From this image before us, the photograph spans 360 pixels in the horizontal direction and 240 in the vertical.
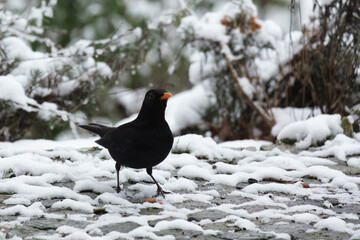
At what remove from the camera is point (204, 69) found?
6.27m

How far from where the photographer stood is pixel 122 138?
3.37 metres

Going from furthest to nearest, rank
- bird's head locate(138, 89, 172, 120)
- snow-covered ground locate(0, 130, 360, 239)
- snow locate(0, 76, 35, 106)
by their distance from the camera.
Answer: snow locate(0, 76, 35, 106)
bird's head locate(138, 89, 172, 120)
snow-covered ground locate(0, 130, 360, 239)

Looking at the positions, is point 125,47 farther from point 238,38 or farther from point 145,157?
point 145,157

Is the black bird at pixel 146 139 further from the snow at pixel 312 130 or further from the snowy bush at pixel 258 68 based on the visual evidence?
the snowy bush at pixel 258 68

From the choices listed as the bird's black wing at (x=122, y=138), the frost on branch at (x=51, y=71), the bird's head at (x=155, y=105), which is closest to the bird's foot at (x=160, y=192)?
the bird's black wing at (x=122, y=138)

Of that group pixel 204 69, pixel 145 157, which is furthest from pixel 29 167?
pixel 204 69

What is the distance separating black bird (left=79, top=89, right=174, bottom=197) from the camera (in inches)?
129

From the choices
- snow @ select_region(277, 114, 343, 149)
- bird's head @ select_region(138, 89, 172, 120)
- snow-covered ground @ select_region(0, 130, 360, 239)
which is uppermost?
bird's head @ select_region(138, 89, 172, 120)

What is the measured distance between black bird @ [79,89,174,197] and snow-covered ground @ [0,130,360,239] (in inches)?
9.9

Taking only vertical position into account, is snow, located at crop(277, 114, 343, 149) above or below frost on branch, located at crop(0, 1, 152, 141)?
below

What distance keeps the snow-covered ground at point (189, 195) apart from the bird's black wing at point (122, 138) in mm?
293

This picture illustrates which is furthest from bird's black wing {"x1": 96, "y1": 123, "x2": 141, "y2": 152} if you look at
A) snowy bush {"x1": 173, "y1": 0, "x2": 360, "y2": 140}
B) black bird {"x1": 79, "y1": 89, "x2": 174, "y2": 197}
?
snowy bush {"x1": 173, "y1": 0, "x2": 360, "y2": 140}

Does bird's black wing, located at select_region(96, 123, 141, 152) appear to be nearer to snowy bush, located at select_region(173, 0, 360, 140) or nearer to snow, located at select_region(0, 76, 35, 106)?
snow, located at select_region(0, 76, 35, 106)

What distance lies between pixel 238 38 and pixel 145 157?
3.11 meters
